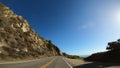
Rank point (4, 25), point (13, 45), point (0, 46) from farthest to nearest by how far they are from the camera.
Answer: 1. point (4, 25)
2. point (13, 45)
3. point (0, 46)

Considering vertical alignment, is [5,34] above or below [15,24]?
below

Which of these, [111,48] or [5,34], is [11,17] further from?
[111,48]

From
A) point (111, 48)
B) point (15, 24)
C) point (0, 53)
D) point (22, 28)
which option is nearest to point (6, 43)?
point (0, 53)

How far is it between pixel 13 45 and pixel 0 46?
7.84 m

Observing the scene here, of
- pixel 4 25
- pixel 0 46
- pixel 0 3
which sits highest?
pixel 0 3

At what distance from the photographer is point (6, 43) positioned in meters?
49.5

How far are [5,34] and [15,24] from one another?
16.3m

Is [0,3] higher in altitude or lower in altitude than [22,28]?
higher

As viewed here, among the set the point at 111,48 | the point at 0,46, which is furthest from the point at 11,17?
the point at 111,48

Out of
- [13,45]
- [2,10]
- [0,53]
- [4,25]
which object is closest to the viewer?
[0,53]

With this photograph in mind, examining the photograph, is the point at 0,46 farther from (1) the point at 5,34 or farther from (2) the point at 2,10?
(2) the point at 2,10

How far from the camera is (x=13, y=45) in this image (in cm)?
5197

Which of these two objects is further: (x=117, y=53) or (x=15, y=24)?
(x=15, y=24)

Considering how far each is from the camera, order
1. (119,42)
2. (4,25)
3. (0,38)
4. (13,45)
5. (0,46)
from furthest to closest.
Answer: (4,25), (13,45), (0,38), (0,46), (119,42)
